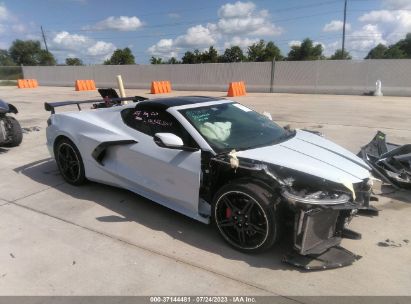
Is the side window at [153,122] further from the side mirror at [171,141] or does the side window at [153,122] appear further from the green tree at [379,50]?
the green tree at [379,50]

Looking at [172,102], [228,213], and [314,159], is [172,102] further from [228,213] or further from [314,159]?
[314,159]

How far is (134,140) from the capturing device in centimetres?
439

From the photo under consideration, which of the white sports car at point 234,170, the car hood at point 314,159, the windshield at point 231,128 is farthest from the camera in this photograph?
the windshield at point 231,128

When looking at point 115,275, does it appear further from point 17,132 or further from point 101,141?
point 17,132

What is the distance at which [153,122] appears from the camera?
4.34 m

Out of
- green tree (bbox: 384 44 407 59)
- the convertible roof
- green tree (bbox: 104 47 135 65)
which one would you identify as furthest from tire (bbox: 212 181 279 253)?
green tree (bbox: 384 44 407 59)

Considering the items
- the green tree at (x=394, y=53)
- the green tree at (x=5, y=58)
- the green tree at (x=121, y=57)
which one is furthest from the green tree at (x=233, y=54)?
the green tree at (x=5, y=58)

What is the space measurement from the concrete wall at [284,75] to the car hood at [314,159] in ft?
57.4

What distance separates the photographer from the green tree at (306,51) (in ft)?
224

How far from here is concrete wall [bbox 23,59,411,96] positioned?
65.7 feet

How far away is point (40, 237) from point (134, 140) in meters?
1.46

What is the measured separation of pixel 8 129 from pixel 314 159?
6.54 meters

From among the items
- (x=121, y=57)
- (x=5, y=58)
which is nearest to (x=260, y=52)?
(x=121, y=57)

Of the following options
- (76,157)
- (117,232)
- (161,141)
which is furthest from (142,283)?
(76,157)
